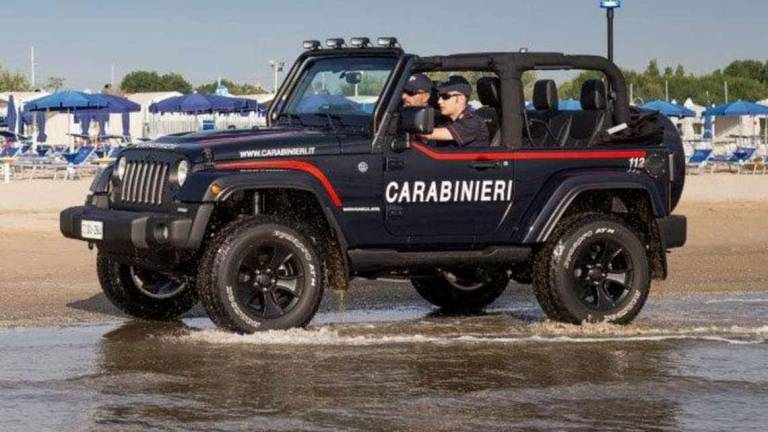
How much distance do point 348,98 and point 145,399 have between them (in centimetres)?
352

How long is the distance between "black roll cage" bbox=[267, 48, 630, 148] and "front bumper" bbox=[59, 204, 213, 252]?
4.27 ft

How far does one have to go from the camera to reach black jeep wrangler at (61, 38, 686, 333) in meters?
9.56

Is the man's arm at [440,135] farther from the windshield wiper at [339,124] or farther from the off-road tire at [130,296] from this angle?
the off-road tire at [130,296]

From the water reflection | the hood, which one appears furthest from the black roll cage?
the water reflection

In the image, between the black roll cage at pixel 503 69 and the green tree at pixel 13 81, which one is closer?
the black roll cage at pixel 503 69

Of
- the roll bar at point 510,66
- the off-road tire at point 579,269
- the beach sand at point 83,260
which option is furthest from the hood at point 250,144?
the beach sand at point 83,260

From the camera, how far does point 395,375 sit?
8.32 metres

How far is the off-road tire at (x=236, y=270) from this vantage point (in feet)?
31.0

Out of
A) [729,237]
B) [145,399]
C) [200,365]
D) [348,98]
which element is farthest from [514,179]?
[729,237]

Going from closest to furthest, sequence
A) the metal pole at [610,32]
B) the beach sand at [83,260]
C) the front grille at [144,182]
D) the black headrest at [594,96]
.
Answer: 1. the front grille at [144,182]
2. the black headrest at [594,96]
3. the beach sand at [83,260]
4. the metal pole at [610,32]

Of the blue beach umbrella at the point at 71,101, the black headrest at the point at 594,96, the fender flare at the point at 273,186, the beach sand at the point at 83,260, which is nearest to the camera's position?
the fender flare at the point at 273,186

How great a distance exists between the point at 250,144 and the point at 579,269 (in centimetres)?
229

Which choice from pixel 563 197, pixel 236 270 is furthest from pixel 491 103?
pixel 236 270

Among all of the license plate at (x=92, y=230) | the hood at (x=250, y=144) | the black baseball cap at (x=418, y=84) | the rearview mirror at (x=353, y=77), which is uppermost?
the rearview mirror at (x=353, y=77)
